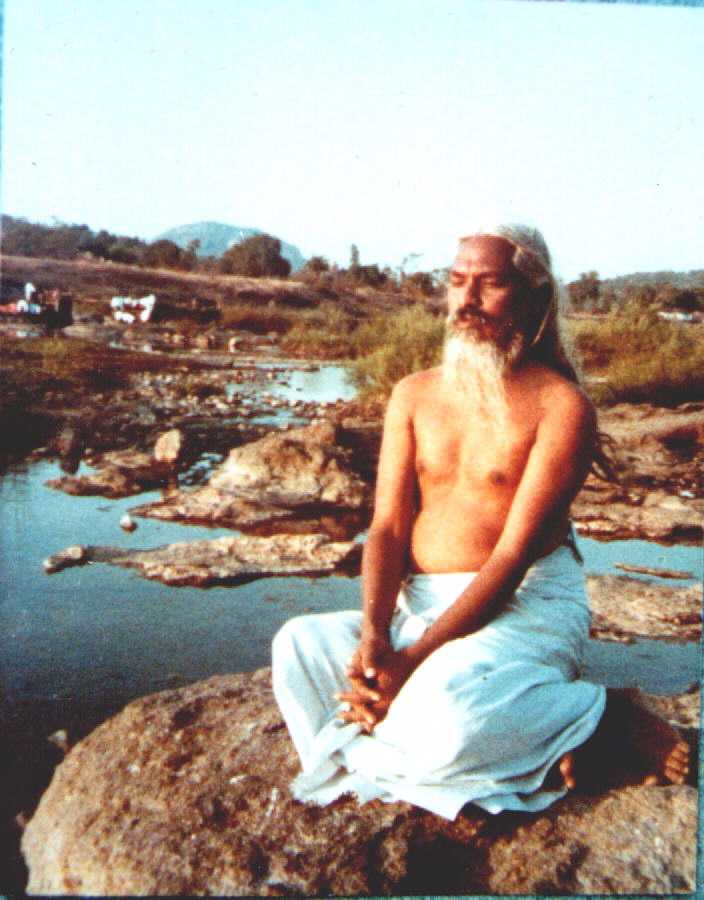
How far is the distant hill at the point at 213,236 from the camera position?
352 centimetres

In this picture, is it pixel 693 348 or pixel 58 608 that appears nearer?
pixel 58 608

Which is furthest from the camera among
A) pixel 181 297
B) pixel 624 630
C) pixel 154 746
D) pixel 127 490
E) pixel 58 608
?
pixel 181 297

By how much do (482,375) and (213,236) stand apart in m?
1.46

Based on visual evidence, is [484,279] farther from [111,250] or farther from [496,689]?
[111,250]

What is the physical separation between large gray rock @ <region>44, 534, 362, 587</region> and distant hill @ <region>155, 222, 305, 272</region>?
126 cm

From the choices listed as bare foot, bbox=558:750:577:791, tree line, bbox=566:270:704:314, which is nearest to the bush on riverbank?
tree line, bbox=566:270:704:314

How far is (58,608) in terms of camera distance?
3.24 metres

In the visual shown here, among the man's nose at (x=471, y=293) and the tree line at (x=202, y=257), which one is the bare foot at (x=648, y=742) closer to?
the man's nose at (x=471, y=293)

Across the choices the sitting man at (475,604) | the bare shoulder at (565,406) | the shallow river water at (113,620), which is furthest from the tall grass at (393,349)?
the bare shoulder at (565,406)

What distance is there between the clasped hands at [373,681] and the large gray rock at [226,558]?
125cm

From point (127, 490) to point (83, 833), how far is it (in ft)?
5.65

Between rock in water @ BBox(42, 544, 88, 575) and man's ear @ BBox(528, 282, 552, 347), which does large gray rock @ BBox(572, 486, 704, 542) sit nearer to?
man's ear @ BBox(528, 282, 552, 347)

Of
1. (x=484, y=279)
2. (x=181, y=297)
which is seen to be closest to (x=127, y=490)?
(x=181, y=297)

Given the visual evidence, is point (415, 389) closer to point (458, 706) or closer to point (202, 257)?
point (458, 706)
